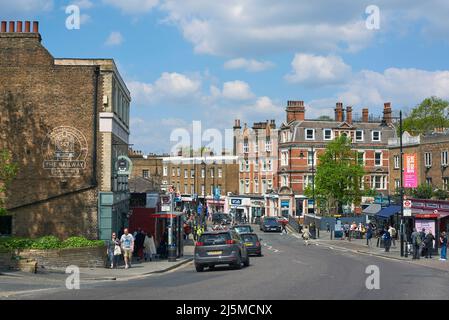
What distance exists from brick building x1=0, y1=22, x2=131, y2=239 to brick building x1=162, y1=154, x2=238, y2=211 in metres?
69.9

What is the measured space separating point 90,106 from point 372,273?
52.7 feet

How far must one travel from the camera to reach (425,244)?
3756 cm

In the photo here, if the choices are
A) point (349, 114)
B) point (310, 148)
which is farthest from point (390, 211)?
point (349, 114)

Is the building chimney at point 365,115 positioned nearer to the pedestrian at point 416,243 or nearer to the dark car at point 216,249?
the pedestrian at point 416,243

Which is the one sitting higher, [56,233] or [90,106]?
[90,106]

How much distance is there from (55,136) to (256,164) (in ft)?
219

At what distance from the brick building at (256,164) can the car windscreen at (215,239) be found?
6592 centimetres

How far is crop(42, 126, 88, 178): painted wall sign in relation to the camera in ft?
111

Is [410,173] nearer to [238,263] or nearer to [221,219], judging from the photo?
[238,263]

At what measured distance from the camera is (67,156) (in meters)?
33.9

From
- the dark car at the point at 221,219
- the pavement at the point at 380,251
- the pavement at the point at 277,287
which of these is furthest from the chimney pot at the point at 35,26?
the dark car at the point at 221,219

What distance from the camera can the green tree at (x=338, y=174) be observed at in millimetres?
72688
